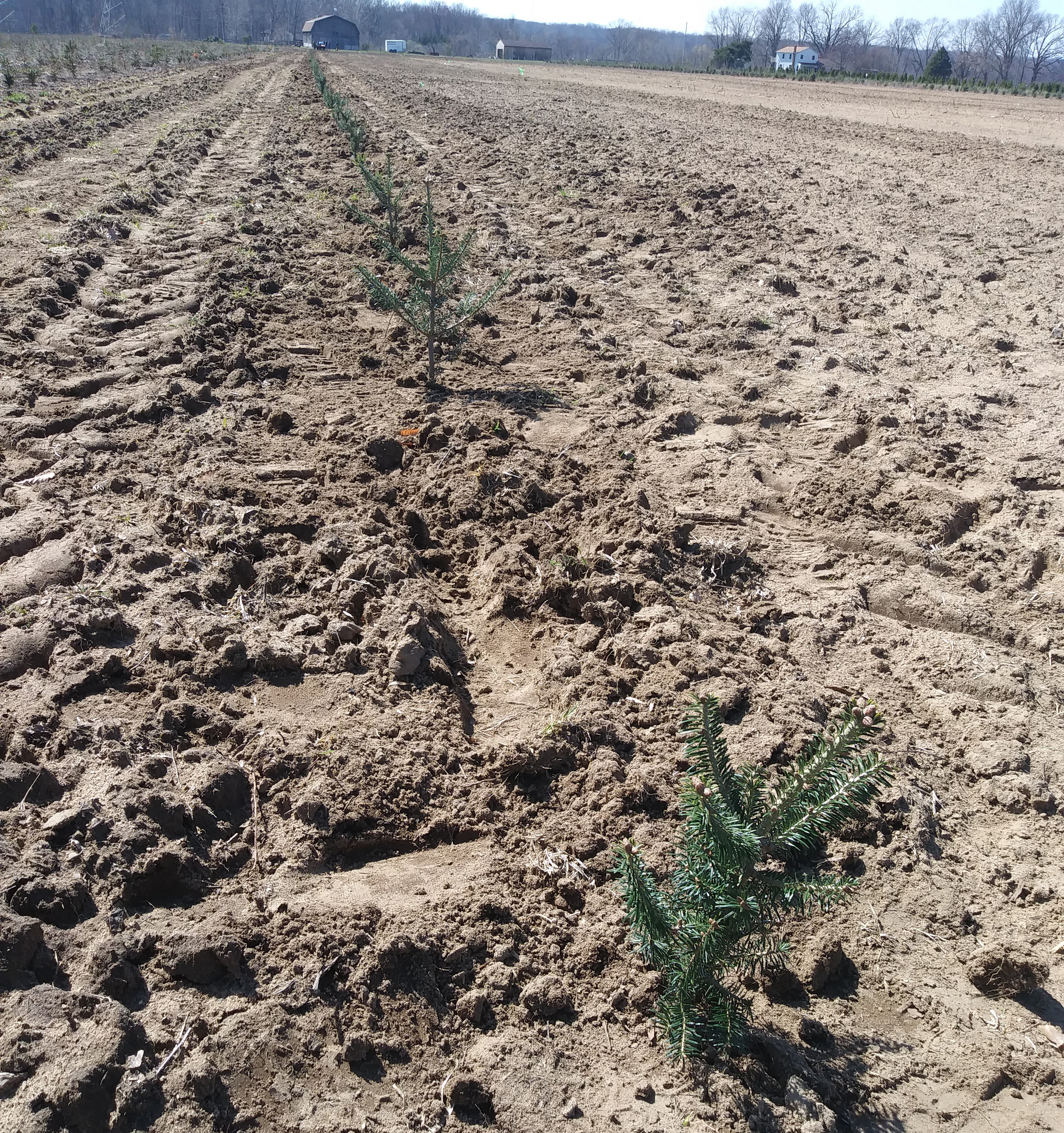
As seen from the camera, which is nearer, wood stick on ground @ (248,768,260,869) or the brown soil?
the brown soil

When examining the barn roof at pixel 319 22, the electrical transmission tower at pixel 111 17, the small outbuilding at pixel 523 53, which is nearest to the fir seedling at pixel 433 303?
the small outbuilding at pixel 523 53

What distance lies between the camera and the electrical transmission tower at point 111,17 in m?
86.2

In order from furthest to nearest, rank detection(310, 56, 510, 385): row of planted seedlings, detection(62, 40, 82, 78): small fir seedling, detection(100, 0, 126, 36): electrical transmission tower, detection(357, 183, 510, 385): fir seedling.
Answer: detection(100, 0, 126, 36): electrical transmission tower < detection(62, 40, 82, 78): small fir seedling < detection(310, 56, 510, 385): row of planted seedlings < detection(357, 183, 510, 385): fir seedling

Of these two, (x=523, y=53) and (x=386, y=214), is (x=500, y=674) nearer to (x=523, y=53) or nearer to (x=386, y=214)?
(x=386, y=214)

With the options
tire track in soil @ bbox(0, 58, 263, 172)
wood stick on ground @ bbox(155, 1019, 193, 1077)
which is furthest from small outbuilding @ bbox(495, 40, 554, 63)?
wood stick on ground @ bbox(155, 1019, 193, 1077)

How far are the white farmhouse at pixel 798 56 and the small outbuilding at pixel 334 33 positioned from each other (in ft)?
129

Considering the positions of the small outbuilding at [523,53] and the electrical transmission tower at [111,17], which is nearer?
the small outbuilding at [523,53]

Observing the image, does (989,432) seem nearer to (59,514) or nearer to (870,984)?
(870,984)

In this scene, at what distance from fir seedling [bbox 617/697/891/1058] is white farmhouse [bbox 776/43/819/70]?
80093mm

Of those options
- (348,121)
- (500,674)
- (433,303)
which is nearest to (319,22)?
(348,121)

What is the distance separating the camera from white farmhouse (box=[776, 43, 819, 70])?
73.6 m

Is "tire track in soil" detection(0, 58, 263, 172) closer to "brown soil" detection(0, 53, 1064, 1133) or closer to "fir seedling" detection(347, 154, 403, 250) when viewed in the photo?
"fir seedling" detection(347, 154, 403, 250)

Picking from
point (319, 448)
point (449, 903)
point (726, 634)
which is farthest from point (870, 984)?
point (319, 448)

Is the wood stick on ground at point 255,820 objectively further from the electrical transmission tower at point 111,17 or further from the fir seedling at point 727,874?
the electrical transmission tower at point 111,17
